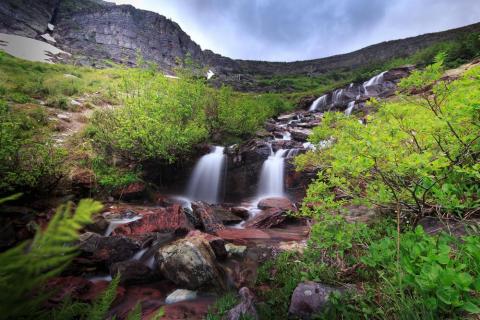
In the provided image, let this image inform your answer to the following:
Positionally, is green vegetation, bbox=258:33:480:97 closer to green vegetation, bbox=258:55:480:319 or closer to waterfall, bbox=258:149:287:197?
green vegetation, bbox=258:55:480:319

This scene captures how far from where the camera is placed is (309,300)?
3660 millimetres

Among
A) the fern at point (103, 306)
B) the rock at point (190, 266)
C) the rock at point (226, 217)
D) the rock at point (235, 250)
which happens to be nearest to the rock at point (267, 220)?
the rock at point (226, 217)

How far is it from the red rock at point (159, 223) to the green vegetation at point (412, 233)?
3934 mm

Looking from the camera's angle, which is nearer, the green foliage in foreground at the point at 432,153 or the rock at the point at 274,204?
the green foliage in foreground at the point at 432,153

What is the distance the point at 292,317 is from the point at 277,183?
10.4 m

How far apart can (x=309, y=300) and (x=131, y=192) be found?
914 centimetres

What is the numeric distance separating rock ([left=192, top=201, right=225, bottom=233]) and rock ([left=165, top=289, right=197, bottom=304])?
Answer: 3.41 meters

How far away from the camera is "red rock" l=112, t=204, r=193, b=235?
766 centimetres

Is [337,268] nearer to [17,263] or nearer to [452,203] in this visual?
[452,203]

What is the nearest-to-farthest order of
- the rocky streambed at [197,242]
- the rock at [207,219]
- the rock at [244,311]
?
the rock at [244,311], the rocky streambed at [197,242], the rock at [207,219]

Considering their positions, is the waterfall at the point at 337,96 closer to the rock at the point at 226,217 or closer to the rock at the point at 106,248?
the rock at the point at 226,217

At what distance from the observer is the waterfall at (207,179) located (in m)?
13.9

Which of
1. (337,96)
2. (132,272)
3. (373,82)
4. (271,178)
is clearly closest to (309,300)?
(132,272)

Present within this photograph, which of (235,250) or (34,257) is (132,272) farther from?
(34,257)
